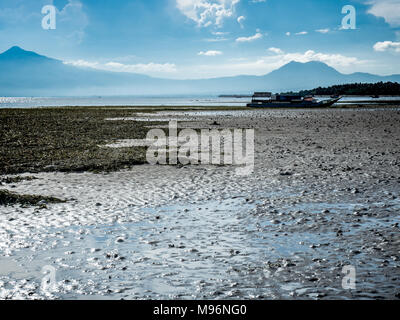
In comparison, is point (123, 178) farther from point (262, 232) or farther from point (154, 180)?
point (262, 232)

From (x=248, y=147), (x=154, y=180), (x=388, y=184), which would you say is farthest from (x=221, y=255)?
(x=248, y=147)

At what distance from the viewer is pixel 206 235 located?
9.55 metres

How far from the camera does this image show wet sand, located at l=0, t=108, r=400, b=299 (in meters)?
6.90

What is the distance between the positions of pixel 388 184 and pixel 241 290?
10265 millimetres

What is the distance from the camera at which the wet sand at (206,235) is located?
6.90m

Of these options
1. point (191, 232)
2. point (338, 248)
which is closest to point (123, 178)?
point (191, 232)

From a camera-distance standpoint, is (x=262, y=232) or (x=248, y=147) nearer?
(x=262, y=232)

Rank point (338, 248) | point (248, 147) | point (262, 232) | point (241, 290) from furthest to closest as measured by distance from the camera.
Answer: point (248, 147)
point (262, 232)
point (338, 248)
point (241, 290)

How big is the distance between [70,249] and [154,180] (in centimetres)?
764

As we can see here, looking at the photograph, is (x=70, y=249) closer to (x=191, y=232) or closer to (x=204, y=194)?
(x=191, y=232)

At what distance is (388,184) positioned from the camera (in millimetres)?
14680
